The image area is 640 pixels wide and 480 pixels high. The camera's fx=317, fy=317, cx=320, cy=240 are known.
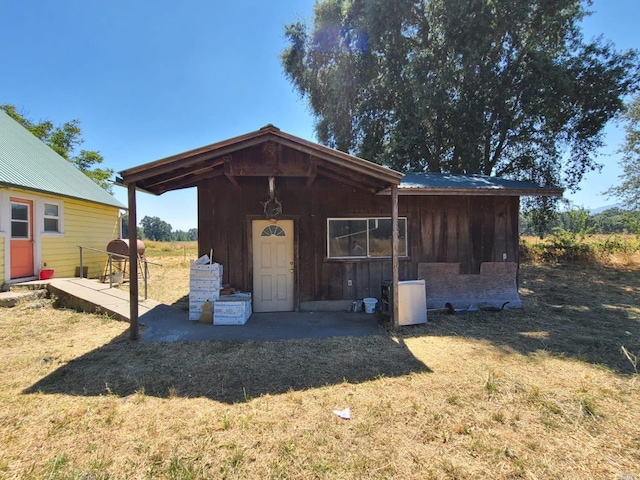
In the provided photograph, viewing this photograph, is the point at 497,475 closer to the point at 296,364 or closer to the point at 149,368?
the point at 296,364

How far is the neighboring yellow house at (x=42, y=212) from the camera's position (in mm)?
7504

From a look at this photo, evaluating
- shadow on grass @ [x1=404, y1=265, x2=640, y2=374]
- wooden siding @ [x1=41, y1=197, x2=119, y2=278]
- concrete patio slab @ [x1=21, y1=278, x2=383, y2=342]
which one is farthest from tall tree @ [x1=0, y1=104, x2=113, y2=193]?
Result: shadow on grass @ [x1=404, y1=265, x2=640, y2=374]

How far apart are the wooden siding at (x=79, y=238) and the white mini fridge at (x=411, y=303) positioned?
30.6 feet

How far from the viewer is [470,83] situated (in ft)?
37.7

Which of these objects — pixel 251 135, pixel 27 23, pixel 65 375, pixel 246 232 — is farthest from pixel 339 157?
pixel 27 23

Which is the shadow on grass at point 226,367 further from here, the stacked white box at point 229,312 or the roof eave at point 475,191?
the roof eave at point 475,191

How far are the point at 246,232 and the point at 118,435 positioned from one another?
4469 mm

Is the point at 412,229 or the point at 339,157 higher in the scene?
the point at 339,157

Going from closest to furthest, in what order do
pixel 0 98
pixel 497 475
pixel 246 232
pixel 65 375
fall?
pixel 497 475
pixel 65 375
pixel 246 232
pixel 0 98

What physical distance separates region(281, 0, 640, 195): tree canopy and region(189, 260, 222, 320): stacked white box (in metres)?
9.21

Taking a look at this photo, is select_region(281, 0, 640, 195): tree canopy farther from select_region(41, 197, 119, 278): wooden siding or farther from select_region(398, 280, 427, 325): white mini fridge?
select_region(41, 197, 119, 278): wooden siding

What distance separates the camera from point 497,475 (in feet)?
7.01

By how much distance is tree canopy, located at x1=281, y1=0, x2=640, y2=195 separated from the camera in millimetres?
10758

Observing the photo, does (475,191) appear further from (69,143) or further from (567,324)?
(69,143)
